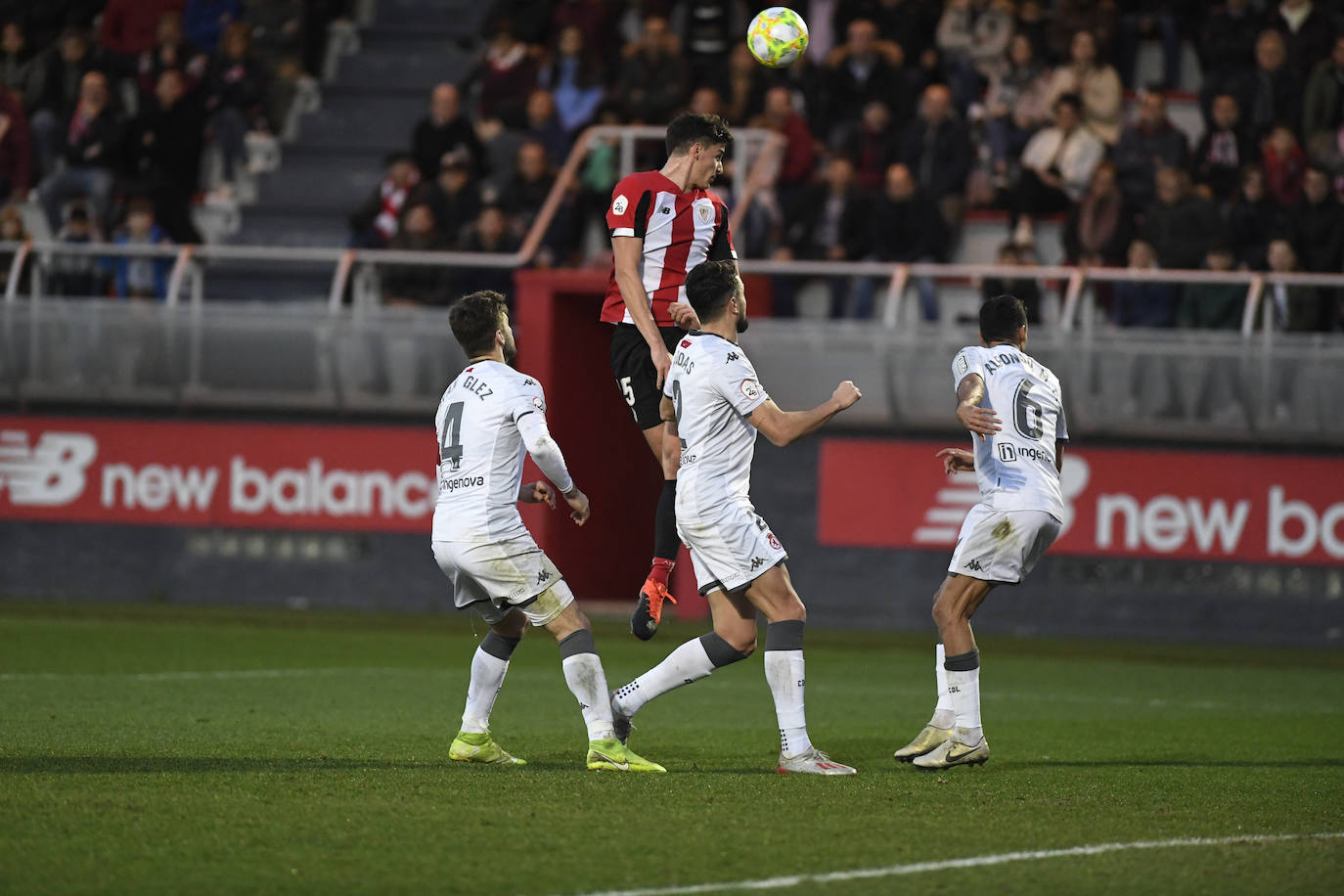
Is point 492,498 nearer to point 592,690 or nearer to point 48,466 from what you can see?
point 592,690

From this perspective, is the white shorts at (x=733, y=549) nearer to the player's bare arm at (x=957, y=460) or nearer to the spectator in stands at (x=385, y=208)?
the player's bare arm at (x=957, y=460)

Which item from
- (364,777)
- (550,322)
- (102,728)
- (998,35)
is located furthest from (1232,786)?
(998,35)

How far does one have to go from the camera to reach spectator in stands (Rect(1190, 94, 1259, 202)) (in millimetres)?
16906

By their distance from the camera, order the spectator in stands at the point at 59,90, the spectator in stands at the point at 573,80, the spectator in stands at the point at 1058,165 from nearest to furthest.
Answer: the spectator in stands at the point at 1058,165 → the spectator in stands at the point at 573,80 → the spectator in stands at the point at 59,90

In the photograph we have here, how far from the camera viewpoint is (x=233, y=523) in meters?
17.4

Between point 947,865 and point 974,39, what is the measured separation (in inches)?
583

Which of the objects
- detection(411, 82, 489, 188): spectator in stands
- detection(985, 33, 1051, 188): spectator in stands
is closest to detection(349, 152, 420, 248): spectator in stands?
detection(411, 82, 489, 188): spectator in stands

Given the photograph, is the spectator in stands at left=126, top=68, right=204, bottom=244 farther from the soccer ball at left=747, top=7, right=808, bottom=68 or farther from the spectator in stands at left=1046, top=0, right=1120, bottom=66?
the soccer ball at left=747, top=7, right=808, bottom=68

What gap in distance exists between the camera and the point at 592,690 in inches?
296

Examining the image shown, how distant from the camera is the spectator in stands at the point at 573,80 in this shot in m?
19.6

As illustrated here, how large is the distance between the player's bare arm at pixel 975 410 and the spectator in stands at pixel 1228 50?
1061cm

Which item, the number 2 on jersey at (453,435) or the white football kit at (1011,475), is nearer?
the number 2 on jersey at (453,435)

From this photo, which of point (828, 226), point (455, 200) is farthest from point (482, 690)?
point (455, 200)

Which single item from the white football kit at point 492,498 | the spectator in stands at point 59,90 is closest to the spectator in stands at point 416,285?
the spectator in stands at point 59,90
